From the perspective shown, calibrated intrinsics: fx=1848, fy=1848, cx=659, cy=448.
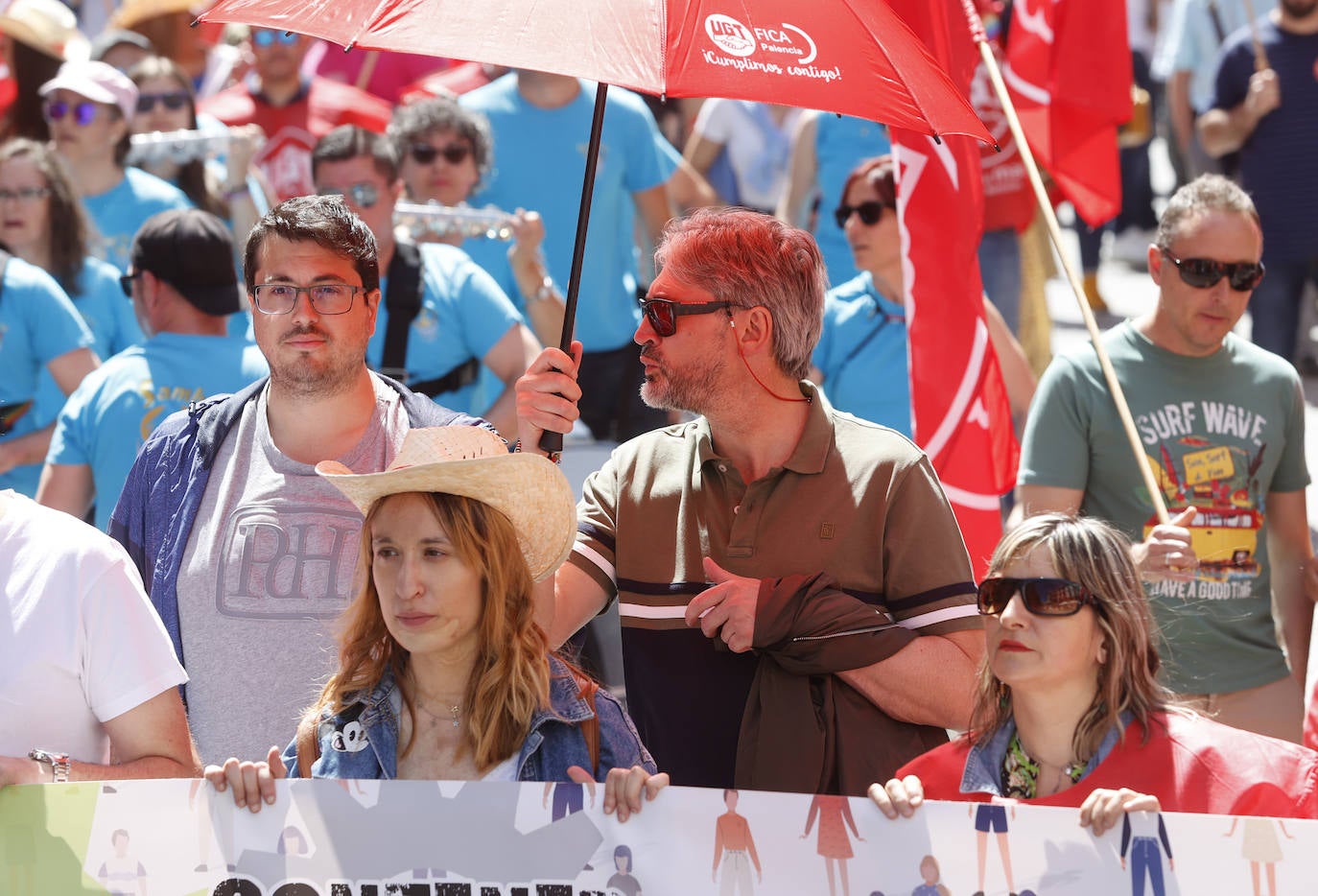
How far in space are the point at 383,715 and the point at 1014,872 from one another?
1.13m

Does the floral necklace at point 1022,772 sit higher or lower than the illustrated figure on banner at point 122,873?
higher

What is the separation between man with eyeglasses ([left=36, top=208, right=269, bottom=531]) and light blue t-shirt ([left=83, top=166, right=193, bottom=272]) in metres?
2.38

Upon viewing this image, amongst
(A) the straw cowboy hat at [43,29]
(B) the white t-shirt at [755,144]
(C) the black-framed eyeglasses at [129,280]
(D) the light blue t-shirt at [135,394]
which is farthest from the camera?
(B) the white t-shirt at [755,144]

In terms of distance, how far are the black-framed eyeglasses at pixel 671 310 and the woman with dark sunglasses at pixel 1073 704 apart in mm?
849

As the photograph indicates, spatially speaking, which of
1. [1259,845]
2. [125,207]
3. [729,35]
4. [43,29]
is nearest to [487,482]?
[729,35]

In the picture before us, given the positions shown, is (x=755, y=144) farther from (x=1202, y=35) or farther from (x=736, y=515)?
(x=736, y=515)

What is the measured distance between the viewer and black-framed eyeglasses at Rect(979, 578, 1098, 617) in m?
3.43

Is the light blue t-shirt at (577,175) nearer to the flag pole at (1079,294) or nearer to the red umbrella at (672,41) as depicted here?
the flag pole at (1079,294)

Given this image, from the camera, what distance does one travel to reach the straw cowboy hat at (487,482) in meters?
3.24

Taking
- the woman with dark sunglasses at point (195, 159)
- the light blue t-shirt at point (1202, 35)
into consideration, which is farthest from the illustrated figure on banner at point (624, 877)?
the light blue t-shirt at point (1202, 35)

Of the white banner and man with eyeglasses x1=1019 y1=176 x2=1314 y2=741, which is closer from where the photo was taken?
the white banner

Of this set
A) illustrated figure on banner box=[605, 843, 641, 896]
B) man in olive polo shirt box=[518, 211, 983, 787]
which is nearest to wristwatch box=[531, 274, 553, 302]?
man in olive polo shirt box=[518, 211, 983, 787]

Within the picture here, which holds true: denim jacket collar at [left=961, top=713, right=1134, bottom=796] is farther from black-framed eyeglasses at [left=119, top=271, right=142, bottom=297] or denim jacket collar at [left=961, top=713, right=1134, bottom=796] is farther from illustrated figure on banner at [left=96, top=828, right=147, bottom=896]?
black-framed eyeglasses at [left=119, top=271, right=142, bottom=297]

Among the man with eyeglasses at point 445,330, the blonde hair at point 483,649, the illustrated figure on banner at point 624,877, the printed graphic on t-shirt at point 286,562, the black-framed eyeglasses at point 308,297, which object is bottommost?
the illustrated figure on banner at point 624,877
